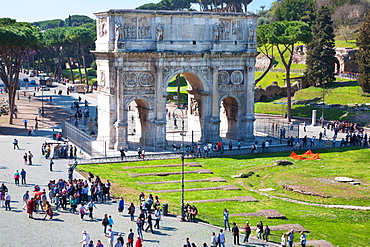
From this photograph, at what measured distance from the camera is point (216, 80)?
6688 cm

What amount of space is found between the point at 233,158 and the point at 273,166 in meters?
4.74

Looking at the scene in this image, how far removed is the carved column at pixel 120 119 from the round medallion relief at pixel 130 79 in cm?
68

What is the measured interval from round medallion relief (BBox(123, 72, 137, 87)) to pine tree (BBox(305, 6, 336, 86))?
45521 millimetres

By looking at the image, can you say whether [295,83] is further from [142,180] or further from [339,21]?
[142,180]

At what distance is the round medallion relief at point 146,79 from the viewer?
64125mm

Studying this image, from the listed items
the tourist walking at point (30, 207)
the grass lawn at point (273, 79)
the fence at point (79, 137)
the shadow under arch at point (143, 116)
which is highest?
the grass lawn at point (273, 79)

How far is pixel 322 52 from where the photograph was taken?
9938 centimetres

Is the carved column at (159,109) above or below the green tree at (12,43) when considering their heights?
below

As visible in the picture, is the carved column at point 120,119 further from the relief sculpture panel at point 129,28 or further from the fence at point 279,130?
the fence at point 279,130

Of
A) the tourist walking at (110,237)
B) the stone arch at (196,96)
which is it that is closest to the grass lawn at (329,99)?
the stone arch at (196,96)

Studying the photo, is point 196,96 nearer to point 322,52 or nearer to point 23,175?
point 23,175

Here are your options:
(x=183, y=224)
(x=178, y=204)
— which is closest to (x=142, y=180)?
(x=178, y=204)

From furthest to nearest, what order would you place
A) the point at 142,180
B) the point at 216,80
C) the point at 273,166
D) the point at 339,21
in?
the point at 339,21 < the point at 216,80 < the point at 273,166 < the point at 142,180

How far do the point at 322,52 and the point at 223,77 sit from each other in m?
37.1
